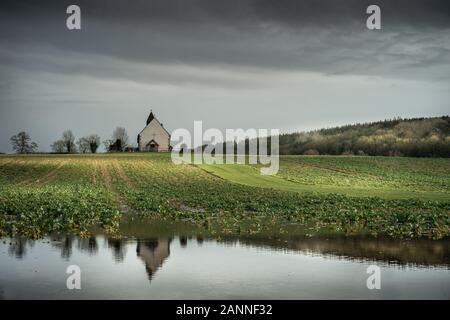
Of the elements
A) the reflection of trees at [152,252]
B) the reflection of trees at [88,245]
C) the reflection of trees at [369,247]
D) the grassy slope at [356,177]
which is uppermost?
the reflection of trees at [88,245]

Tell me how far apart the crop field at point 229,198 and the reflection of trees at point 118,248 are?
2.26 metres

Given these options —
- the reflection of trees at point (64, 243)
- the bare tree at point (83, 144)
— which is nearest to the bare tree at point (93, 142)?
the bare tree at point (83, 144)

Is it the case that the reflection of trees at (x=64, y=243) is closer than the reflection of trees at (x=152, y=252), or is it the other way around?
the reflection of trees at (x=152, y=252)

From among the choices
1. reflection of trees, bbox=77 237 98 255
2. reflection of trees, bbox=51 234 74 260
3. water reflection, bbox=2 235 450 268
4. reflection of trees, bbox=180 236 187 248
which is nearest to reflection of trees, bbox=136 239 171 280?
water reflection, bbox=2 235 450 268

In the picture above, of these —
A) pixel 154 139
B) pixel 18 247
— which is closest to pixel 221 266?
pixel 18 247

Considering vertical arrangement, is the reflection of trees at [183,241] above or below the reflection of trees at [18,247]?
below

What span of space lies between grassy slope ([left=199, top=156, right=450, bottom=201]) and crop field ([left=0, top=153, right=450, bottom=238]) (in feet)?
0.37

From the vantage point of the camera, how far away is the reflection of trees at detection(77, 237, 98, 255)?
21.1 metres

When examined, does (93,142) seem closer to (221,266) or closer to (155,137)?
(155,137)

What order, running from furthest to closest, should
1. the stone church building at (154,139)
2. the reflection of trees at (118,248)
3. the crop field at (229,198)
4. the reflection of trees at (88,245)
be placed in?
the stone church building at (154,139) < the crop field at (229,198) < the reflection of trees at (88,245) < the reflection of trees at (118,248)

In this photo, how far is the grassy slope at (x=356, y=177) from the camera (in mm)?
50719

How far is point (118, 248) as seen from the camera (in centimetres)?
2166

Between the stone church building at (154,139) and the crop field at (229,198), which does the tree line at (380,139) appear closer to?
the stone church building at (154,139)

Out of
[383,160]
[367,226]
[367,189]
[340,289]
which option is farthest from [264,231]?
[383,160]
